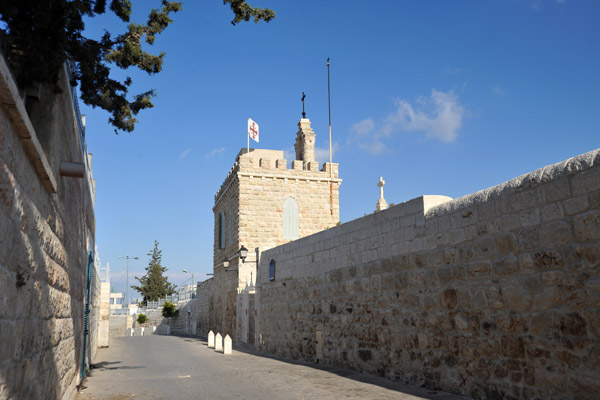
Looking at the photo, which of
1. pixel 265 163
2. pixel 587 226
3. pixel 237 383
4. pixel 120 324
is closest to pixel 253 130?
pixel 265 163

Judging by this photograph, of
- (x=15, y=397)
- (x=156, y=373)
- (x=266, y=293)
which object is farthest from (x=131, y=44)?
(x=266, y=293)

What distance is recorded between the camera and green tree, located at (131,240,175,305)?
2618 inches

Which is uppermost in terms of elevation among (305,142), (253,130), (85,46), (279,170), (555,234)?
(253,130)

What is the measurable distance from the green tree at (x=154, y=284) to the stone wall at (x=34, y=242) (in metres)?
63.8

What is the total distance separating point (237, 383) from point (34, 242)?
21.5 ft

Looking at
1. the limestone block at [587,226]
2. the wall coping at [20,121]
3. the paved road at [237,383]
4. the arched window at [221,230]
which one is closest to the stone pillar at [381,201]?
the paved road at [237,383]

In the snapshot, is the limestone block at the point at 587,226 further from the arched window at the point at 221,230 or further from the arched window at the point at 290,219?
the arched window at the point at 221,230

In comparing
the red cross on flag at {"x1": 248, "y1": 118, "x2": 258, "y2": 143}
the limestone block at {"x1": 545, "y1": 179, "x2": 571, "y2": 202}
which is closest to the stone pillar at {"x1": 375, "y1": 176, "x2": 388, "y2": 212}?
the red cross on flag at {"x1": 248, "y1": 118, "x2": 258, "y2": 143}

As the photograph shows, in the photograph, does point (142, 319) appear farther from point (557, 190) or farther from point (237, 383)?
point (557, 190)

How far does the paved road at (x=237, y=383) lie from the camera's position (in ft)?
25.3

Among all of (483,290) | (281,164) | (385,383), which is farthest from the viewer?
(281,164)

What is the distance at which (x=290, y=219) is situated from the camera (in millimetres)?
23609

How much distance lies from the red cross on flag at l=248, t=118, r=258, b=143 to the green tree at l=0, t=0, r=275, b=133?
18.5m

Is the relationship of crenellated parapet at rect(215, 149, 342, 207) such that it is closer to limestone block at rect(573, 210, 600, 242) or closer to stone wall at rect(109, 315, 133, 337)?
limestone block at rect(573, 210, 600, 242)
